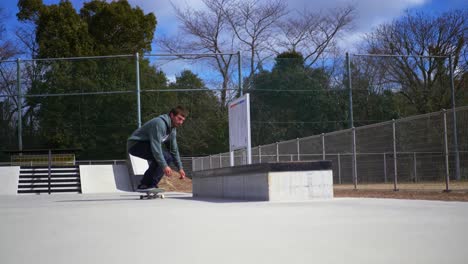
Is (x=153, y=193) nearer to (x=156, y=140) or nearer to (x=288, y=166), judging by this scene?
(x=156, y=140)

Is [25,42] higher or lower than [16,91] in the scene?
higher

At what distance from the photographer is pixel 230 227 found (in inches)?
171

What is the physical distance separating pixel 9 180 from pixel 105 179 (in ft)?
11.4

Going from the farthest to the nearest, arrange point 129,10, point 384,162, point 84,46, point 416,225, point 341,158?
point 129,10 → point 84,46 → point 341,158 → point 384,162 → point 416,225

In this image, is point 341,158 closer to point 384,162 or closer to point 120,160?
point 384,162

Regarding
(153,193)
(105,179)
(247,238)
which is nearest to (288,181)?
(153,193)

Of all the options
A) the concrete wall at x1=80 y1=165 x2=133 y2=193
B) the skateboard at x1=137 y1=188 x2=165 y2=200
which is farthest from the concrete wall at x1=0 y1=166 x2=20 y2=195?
the skateboard at x1=137 y1=188 x2=165 y2=200

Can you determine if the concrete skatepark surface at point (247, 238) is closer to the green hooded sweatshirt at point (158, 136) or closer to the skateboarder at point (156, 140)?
the green hooded sweatshirt at point (158, 136)

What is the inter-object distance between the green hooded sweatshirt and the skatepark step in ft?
39.0

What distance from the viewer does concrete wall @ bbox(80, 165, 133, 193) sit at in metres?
21.5

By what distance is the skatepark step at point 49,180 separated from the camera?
2102 cm

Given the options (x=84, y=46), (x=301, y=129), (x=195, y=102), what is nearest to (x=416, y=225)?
(x=301, y=129)

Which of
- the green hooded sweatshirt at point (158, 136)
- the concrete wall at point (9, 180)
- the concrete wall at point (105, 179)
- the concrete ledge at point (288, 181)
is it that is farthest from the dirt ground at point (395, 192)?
the concrete wall at point (9, 180)

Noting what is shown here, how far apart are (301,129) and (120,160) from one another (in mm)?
7743
